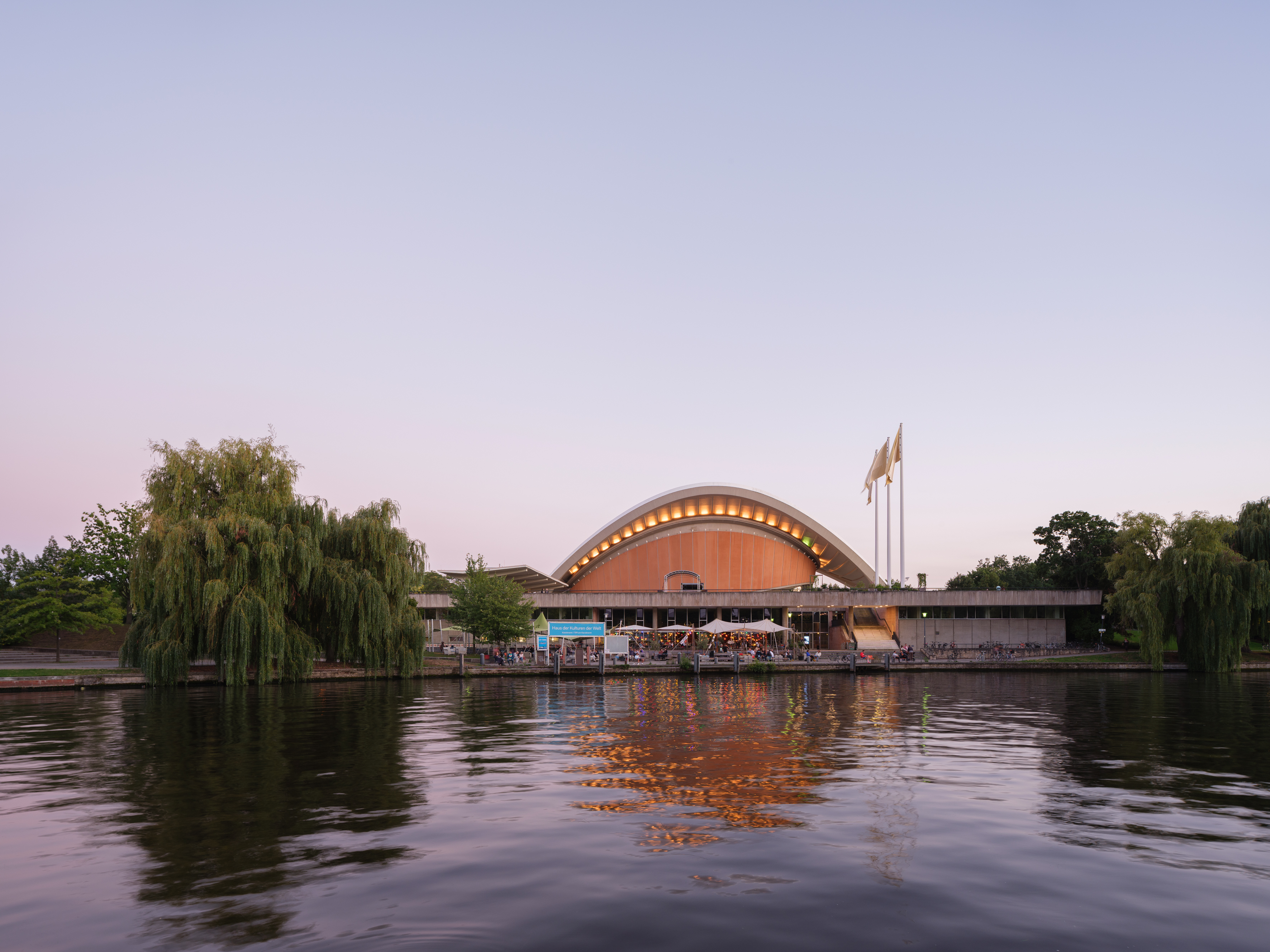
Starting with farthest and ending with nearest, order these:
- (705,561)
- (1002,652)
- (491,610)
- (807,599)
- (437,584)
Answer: (437,584), (705,561), (807,599), (1002,652), (491,610)

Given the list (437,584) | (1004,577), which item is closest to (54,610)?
(437,584)

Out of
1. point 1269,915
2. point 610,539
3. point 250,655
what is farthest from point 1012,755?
point 610,539

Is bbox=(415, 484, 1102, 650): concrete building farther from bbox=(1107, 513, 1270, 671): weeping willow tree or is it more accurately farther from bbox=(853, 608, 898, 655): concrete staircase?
bbox=(1107, 513, 1270, 671): weeping willow tree

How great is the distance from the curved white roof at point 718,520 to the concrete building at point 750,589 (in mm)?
113

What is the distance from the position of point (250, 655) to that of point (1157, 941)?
3098cm

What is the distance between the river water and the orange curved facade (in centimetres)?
6001

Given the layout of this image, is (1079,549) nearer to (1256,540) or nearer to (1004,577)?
(1256,540)

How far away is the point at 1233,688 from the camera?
34.8 meters

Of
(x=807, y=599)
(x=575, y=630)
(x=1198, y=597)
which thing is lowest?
(x=575, y=630)

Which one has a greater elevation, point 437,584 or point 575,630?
point 437,584

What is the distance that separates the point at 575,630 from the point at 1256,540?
36.9 metres

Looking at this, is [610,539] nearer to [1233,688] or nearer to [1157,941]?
[1233,688]

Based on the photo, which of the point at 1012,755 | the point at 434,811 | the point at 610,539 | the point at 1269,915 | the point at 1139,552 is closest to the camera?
the point at 1269,915

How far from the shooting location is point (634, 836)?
35.6 ft
